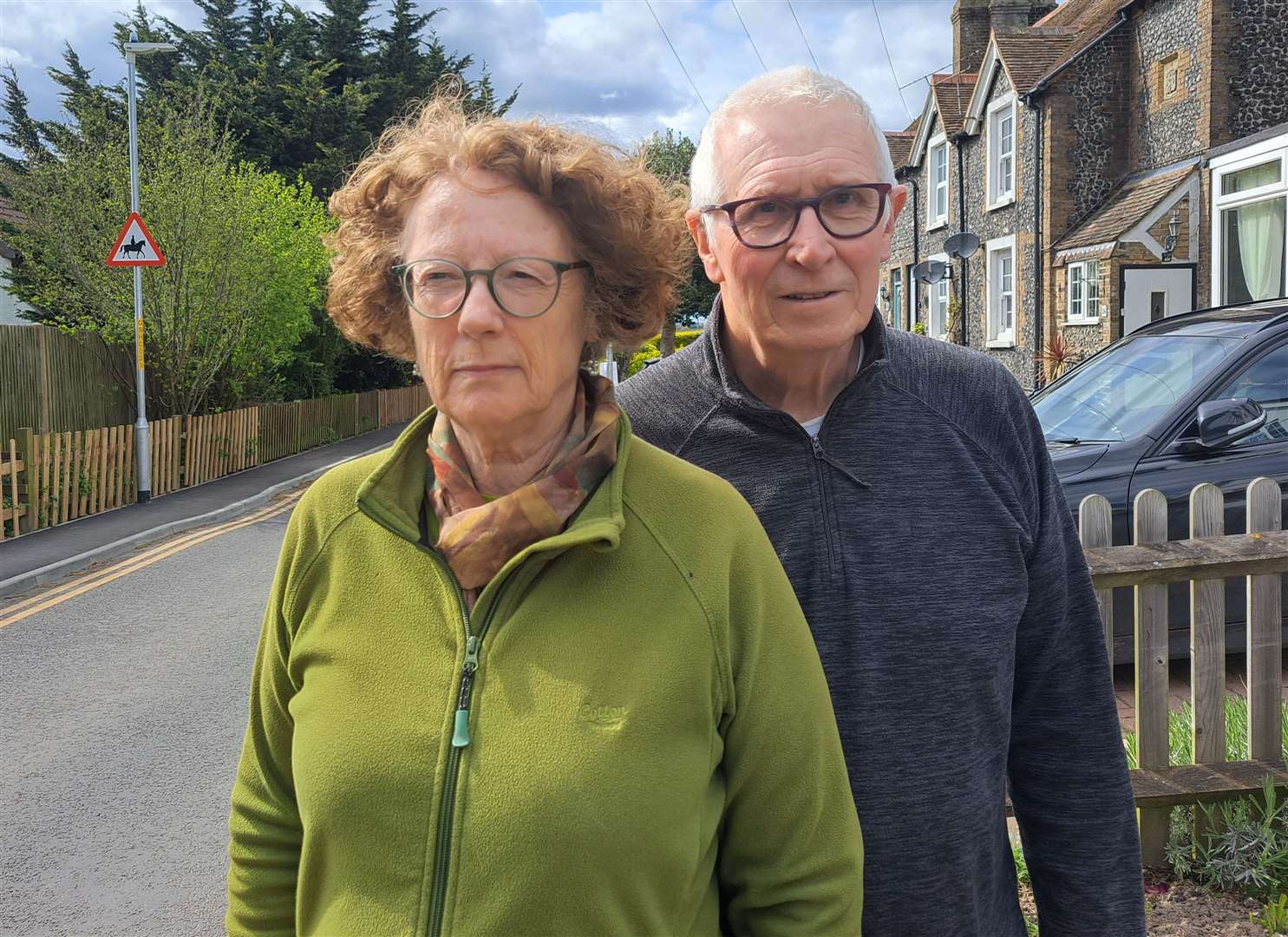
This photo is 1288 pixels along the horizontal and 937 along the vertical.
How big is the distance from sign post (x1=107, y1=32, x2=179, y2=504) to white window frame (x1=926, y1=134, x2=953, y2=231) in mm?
18826

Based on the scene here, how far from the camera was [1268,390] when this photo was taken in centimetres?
596

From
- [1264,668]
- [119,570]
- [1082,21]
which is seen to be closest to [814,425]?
[1264,668]

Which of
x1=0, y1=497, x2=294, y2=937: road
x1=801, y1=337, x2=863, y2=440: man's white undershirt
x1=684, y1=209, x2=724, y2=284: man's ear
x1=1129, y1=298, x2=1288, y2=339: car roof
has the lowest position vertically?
x1=0, y1=497, x2=294, y2=937: road

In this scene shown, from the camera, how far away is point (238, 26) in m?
34.7

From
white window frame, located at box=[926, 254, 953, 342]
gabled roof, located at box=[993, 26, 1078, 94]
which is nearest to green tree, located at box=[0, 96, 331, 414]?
gabled roof, located at box=[993, 26, 1078, 94]

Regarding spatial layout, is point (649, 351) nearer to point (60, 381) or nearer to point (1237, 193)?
point (60, 381)

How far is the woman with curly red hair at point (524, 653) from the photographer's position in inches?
58.0

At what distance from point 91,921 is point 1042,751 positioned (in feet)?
11.1

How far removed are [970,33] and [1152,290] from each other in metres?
14.0

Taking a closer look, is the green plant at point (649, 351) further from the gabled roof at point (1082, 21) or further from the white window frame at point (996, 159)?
the gabled roof at point (1082, 21)

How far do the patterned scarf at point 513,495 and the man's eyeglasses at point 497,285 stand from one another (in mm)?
169

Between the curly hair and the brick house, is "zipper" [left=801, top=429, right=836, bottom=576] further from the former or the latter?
the brick house

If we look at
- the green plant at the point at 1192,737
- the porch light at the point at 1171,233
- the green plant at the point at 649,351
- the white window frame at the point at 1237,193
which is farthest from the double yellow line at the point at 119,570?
the porch light at the point at 1171,233

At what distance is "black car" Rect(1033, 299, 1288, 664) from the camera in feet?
18.3
